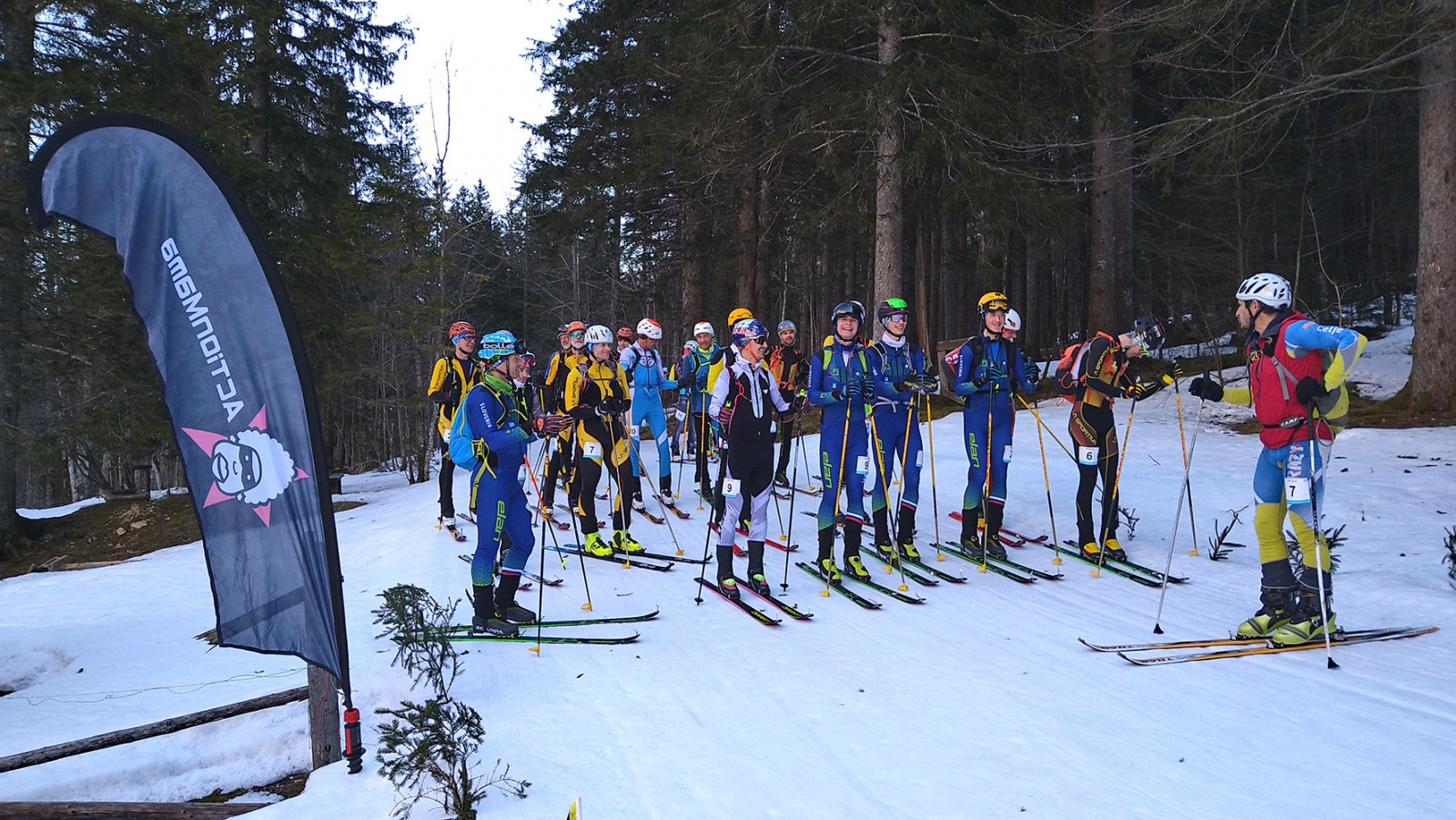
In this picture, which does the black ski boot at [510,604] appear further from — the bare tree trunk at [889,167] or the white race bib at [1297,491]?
the bare tree trunk at [889,167]

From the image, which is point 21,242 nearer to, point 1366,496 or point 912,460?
point 912,460

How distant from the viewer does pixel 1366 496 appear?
949 cm

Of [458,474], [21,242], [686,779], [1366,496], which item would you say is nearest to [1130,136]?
[1366,496]

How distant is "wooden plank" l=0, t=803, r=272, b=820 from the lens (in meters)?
4.31

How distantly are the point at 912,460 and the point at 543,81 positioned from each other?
64.9 feet

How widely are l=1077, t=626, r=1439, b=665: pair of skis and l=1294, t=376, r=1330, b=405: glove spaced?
165 cm

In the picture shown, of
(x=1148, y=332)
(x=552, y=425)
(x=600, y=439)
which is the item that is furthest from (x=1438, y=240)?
(x=552, y=425)

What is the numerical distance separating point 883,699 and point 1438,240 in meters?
12.7

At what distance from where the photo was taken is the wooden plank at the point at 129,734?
4.61 m

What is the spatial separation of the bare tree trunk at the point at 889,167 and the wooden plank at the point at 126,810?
12.3 m

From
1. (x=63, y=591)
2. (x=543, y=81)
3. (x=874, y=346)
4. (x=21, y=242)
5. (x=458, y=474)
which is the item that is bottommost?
(x=63, y=591)

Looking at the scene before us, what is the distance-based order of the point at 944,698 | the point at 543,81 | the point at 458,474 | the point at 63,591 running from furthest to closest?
the point at 543,81, the point at 458,474, the point at 63,591, the point at 944,698

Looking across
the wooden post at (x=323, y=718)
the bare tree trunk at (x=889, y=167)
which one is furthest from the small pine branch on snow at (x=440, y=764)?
the bare tree trunk at (x=889, y=167)

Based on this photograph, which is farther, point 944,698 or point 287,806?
point 944,698
